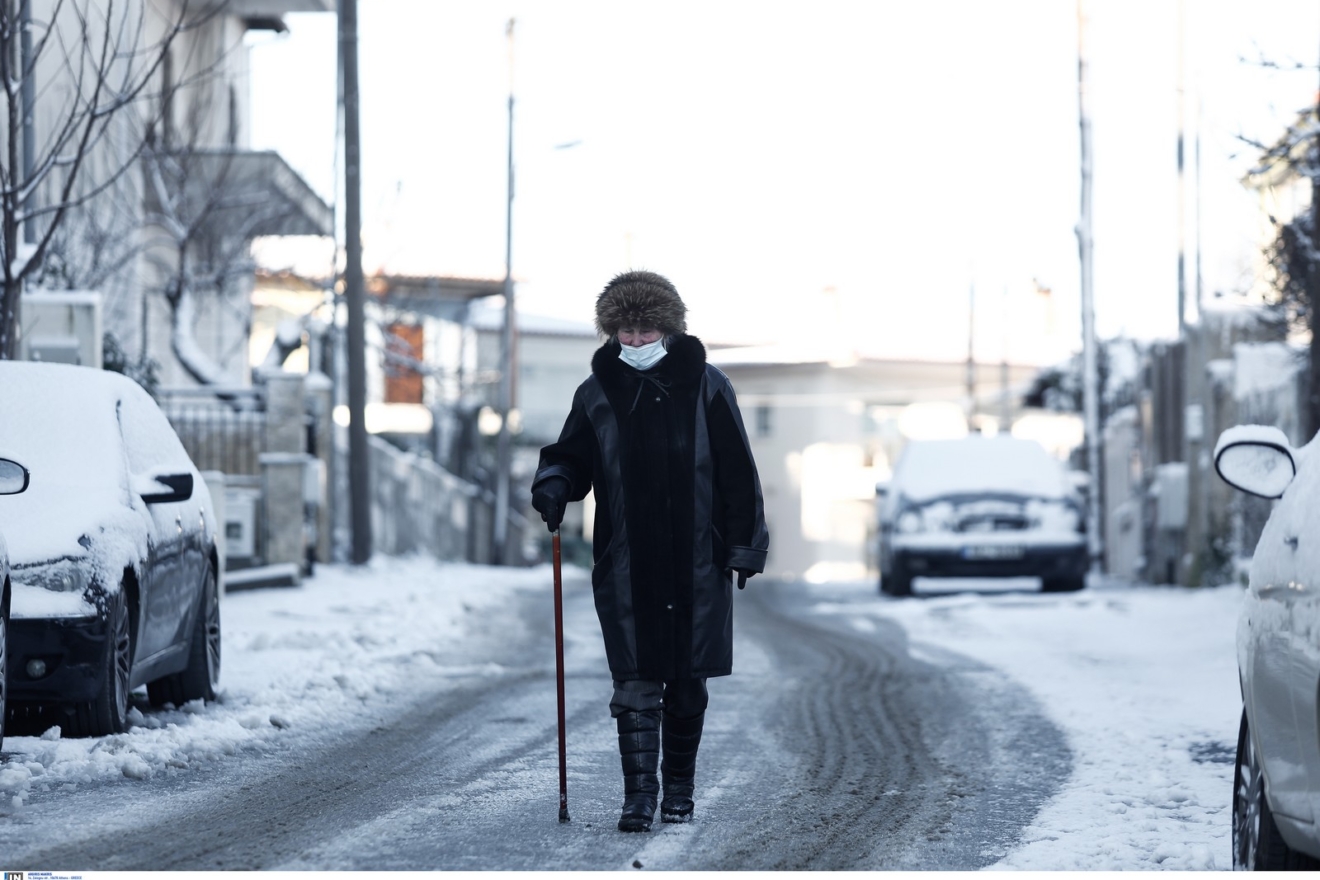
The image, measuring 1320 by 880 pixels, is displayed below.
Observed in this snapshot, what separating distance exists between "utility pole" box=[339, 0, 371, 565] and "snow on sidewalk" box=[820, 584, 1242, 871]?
6603mm

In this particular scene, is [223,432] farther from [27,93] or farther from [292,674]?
[292,674]

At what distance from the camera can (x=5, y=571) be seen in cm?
748

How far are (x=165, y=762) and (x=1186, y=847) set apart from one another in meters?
3.63

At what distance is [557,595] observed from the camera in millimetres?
6715

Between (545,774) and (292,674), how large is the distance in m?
3.63

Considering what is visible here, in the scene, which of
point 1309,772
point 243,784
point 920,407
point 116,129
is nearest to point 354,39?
point 116,129

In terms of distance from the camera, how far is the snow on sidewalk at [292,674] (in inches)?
297

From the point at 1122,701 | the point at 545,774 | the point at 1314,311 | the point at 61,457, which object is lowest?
the point at 1122,701

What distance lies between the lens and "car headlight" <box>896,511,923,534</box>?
19344 millimetres

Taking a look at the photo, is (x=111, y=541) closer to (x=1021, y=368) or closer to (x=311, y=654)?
(x=311, y=654)

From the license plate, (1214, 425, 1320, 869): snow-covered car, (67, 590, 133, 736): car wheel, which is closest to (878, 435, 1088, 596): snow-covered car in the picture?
the license plate

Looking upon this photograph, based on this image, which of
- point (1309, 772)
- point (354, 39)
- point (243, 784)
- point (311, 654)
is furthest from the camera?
point (354, 39)

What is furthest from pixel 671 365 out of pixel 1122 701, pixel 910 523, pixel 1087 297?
pixel 1087 297

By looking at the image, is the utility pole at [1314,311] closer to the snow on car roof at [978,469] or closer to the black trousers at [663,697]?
the snow on car roof at [978,469]
